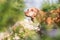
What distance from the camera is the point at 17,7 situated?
979mm

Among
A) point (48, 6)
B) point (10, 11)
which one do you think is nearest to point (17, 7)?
point (10, 11)

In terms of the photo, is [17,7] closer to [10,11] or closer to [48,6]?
[10,11]

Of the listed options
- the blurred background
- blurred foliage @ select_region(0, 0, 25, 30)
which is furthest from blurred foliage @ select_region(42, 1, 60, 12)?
blurred foliage @ select_region(0, 0, 25, 30)

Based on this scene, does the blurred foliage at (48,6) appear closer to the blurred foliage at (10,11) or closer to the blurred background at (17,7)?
the blurred background at (17,7)

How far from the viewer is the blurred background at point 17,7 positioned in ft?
3.18

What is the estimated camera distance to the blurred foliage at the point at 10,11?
97 cm

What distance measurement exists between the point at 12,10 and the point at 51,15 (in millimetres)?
266

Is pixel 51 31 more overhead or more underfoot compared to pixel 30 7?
more underfoot

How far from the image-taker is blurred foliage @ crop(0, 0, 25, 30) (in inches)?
38.1

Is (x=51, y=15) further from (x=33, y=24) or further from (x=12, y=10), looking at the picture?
(x=12, y=10)

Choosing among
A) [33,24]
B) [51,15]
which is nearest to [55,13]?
[51,15]

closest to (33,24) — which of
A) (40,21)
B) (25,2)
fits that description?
(40,21)

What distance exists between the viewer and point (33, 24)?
97 cm

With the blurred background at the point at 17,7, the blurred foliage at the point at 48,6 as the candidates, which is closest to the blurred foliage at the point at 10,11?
the blurred background at the point at 17,7
